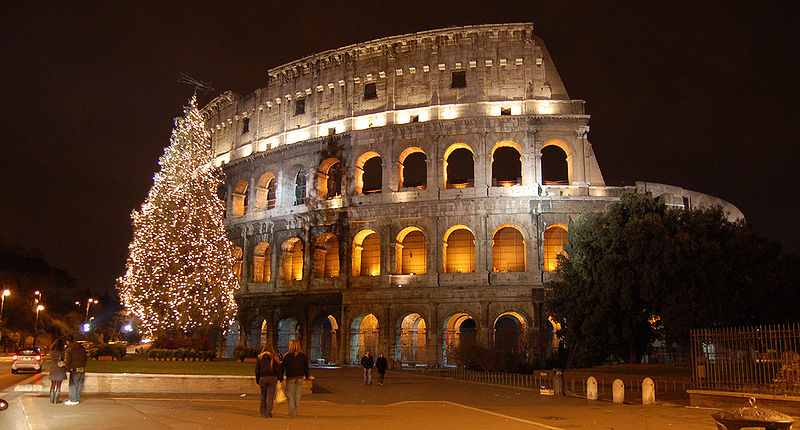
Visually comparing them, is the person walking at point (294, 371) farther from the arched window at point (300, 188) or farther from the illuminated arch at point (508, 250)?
the arched window at point (300, 188)

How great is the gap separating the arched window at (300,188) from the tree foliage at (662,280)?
1709 cm

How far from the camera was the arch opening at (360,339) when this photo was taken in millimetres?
34562

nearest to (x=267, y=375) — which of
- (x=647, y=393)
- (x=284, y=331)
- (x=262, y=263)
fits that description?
(x=647, y=393)

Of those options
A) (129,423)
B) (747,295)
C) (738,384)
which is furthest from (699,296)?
(129,423)

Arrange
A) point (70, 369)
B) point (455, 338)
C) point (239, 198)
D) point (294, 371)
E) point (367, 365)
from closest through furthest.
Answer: point (294, 371) < point (70, 369) < point (367, 365) < point (455, 338) < point (239, 198)

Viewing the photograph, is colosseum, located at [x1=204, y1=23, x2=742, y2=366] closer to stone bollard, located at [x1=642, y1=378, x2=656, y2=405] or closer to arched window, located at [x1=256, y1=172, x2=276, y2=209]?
arched window, located at [x1=256, y1=172, x2=276, y2=209]

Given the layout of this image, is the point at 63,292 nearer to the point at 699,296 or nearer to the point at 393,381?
the point at 393,381

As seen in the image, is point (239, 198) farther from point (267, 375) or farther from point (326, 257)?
point (267, 375)

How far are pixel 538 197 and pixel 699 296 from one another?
10679 millimetres

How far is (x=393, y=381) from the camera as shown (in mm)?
24984

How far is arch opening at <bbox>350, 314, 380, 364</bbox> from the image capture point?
3456 centimetres

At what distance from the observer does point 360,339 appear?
116 ft

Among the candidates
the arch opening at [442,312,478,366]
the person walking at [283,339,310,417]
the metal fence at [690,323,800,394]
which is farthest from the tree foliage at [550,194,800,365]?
the person walking at [283,339,310,417]

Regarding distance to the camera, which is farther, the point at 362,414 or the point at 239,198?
the point at 239,198
